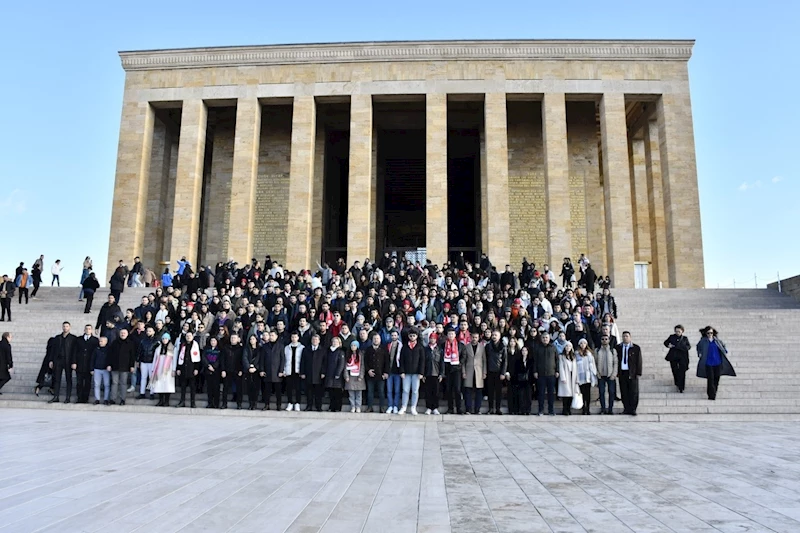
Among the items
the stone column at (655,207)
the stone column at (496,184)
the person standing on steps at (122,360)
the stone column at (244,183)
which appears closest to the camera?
the person standing on steps at (122,360)

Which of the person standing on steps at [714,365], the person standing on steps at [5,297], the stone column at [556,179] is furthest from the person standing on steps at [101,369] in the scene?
the stone column at [556,179]

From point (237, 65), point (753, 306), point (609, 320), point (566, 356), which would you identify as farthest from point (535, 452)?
point (237, 65)

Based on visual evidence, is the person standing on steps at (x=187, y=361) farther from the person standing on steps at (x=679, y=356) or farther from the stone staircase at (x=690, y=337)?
the person standing on steps at (x=679, y=356)

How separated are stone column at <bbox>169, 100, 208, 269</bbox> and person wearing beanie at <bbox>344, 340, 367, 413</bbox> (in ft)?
49.7

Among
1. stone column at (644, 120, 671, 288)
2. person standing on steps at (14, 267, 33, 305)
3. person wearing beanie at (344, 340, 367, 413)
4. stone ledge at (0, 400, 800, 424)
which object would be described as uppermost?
stone column at (644, 120, 671, 288)

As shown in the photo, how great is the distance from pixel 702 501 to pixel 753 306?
49.8 feet

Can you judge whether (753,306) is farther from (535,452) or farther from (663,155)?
(535,452)

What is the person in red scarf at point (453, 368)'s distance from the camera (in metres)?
10.3

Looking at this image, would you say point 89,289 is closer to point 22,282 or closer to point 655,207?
point 22,282

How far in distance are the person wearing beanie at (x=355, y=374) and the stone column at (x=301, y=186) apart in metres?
13.0

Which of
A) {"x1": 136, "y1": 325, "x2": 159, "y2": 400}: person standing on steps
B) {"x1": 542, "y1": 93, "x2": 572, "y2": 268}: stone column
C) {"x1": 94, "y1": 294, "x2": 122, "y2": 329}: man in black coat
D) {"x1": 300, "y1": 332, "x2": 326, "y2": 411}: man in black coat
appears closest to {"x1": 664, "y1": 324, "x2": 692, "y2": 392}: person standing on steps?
{"x1": 300, "y1": 332, "x2": 326, "y2": 411}: man in black coat

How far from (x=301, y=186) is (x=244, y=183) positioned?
8.02ft

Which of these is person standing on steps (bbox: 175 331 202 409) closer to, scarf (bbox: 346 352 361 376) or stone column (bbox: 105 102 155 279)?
scarf (bbox: 346 352 361 376)

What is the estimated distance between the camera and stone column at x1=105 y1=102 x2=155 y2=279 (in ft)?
78.1
